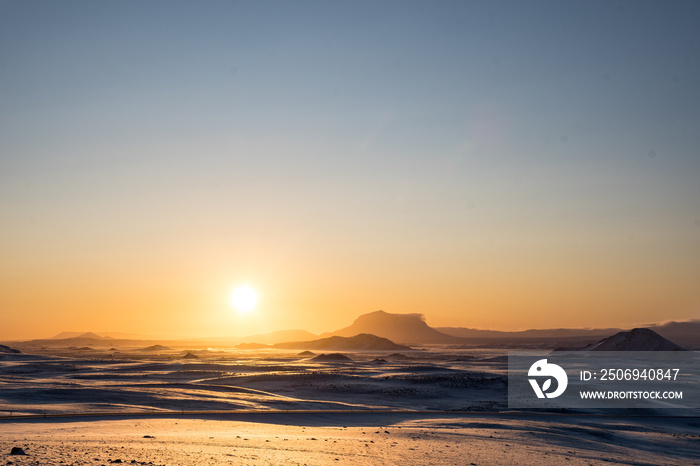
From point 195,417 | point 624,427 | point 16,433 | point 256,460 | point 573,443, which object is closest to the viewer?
point 256,460

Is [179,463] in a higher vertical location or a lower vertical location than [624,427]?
higher

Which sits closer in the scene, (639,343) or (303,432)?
(303,432)

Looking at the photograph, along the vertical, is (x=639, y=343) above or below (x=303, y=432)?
above

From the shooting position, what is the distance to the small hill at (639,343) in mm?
97375

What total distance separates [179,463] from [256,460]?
2.05 m

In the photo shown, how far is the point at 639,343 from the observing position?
327ft

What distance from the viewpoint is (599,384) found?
154 feet

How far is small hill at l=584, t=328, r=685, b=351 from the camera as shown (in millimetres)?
97375

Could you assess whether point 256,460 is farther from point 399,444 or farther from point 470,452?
point 470,452

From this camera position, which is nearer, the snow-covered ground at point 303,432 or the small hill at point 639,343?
the snow-covered ground at point 303,432

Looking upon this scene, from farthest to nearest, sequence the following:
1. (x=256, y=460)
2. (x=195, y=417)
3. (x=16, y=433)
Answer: (x=195, y=417) → (x=16, y=433) → (x=256, y=460)

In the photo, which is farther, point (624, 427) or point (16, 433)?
point (624, 427)

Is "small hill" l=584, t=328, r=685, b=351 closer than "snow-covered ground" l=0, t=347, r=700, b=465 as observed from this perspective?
No

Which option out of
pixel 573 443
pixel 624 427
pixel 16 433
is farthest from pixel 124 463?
pixel 624 427
